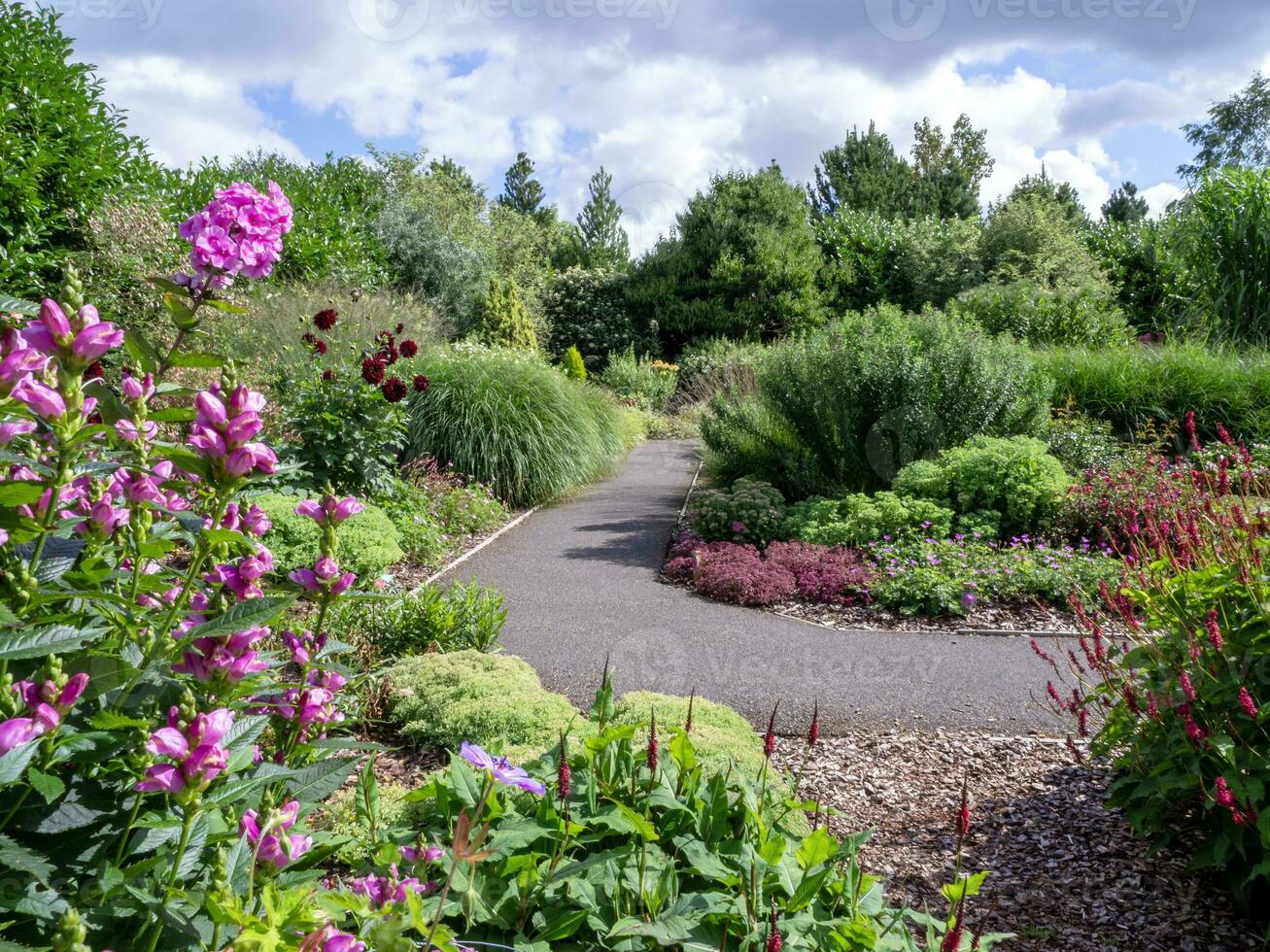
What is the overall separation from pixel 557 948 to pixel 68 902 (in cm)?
84

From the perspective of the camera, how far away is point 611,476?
10.9m

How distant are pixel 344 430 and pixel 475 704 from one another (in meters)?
4.17

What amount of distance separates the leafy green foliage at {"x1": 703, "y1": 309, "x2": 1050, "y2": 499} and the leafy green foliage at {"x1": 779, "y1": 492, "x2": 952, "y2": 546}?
3.24 ft

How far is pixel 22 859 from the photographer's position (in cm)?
108

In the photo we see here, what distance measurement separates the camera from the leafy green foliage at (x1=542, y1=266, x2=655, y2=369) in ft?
66.8

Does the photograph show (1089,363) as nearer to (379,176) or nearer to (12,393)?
(12,393)

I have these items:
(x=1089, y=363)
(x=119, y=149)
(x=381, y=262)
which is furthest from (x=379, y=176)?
(x=1089, y=363)

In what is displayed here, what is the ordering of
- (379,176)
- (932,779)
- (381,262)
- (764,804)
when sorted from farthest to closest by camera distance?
(379,176) → (381,262) → (932,779) → (764,804)

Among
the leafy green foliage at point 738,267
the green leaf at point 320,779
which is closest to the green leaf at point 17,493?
the green leaf at point 320,779

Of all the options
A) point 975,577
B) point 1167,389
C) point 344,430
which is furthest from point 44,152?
point 1167,389

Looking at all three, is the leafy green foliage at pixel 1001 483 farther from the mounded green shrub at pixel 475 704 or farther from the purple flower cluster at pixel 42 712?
the purple flower cluster at pixel 42 712

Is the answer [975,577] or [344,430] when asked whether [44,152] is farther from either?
[975,577]

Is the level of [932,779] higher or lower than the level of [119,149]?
lower

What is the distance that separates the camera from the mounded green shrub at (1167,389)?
878cm
